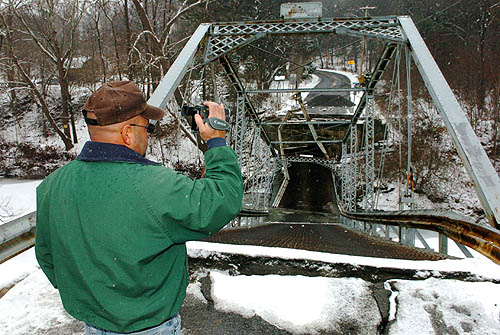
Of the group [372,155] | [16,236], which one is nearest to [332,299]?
[16,236]

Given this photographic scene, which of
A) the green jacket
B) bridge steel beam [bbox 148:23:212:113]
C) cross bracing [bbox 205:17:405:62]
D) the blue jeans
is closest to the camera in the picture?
Result: the green jacket

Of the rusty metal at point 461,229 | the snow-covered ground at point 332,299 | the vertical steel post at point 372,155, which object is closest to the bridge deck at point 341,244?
the rusty metal at point 461,229

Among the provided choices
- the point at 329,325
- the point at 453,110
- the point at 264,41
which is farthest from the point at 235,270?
the point at 264,41

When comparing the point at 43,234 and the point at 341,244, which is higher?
the point at 43,234

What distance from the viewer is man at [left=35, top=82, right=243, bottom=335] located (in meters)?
1.18

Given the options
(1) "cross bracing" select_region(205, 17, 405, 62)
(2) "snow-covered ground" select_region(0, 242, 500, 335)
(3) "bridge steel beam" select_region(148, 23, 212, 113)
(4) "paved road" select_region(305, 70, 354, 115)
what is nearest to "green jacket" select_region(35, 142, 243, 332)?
(2) "snow-covered ground" select_region(0, 242, 500, 335)

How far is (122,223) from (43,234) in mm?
474

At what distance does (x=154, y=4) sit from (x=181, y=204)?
24.0 m

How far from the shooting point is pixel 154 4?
21.4 m

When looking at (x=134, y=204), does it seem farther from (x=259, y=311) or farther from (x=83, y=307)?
(x=259, y=311)

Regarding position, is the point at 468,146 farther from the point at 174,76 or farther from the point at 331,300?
the point at 174,76

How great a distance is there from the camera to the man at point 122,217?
3.88 feet

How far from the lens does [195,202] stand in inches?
47.2

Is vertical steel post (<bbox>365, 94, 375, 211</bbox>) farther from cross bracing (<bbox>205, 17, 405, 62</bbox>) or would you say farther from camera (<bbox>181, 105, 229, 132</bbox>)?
camera (<bbox>181, 105, 229, 132</bbox>)
